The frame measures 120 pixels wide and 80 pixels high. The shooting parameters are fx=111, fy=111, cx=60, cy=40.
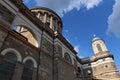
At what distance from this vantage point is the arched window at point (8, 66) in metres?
8.26

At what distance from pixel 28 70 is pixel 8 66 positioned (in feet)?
7.18

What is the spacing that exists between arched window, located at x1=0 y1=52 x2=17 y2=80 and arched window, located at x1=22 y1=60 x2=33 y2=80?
1.26 m

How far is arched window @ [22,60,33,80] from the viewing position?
10042mm

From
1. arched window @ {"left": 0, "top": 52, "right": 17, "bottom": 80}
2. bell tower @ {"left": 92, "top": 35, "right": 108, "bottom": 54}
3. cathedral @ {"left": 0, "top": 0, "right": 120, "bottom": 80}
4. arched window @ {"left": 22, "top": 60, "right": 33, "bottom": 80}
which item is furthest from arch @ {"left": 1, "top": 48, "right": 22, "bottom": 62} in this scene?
bell tower @ {"left": 92, "top": 35, "right": 108, "bottom": 54}

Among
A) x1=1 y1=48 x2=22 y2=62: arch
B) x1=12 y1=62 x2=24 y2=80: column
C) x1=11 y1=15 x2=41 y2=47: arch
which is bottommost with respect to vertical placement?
x1=12 y1=62 x2=24 y2=80: column

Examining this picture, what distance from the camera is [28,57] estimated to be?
1092cm

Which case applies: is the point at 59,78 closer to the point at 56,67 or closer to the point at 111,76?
the point at 56,67

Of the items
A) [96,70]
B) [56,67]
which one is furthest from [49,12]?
[96,70]

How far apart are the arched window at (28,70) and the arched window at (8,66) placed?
1.26 m

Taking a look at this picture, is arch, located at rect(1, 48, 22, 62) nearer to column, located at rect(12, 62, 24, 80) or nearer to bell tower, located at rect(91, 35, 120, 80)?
column, located at rect(12, 62, 24, 80)

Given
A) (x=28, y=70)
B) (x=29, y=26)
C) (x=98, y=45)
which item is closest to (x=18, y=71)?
(x=28, y=70)

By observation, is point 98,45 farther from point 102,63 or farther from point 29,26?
point 29,26

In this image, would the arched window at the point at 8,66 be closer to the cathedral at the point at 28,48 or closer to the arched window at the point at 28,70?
the cathedral at the point at 28,48

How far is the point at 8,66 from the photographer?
889cm
